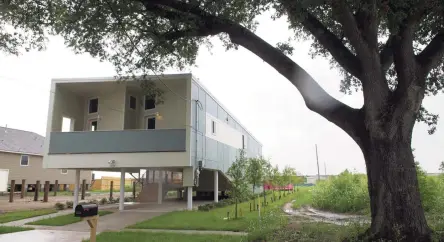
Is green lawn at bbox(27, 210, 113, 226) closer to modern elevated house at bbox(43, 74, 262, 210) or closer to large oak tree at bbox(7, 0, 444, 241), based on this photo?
modern elevated house at bbox(43, 74, 262, 210)

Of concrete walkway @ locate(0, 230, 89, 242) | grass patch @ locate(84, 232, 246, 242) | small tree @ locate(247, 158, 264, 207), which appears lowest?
concrete walkway @ locate(0, 230, 89, 242)

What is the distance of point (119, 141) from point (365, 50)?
12827 millimetres

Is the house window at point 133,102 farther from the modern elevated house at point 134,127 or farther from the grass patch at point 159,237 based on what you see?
the grass patch at point 159,237

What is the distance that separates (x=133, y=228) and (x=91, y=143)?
693cm

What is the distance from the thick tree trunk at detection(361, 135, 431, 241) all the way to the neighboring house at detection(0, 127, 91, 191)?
3696 centimetres

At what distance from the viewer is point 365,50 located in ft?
25.2

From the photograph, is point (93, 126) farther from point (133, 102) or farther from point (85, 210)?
point (85, 210)

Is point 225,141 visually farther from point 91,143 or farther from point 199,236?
point 199,236

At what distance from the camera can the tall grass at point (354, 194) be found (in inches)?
524

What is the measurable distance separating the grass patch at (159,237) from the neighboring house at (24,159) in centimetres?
3050

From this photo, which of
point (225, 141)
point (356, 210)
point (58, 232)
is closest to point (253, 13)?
point (58, 232)

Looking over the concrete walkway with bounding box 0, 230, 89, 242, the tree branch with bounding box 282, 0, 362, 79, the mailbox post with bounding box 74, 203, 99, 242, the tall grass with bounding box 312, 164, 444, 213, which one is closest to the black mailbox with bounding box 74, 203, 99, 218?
the mailbox post with bounding box 74, 203, 99, 242

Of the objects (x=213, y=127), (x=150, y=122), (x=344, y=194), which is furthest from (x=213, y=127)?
(x=344, y=194)

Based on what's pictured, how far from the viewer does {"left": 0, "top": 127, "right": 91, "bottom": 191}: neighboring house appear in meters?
36.5
